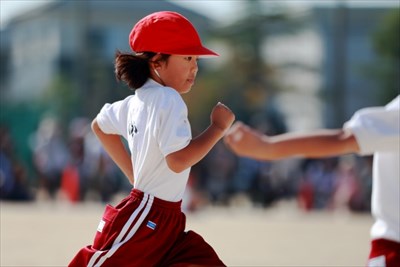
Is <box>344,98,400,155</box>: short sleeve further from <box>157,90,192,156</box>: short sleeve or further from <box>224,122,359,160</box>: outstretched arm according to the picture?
<box>157,90,192,156</box>: short sleeve

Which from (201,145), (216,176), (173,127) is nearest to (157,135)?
(173,127)

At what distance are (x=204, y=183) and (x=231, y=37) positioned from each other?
32996 mm

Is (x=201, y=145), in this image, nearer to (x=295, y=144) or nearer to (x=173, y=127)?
(x=173, y=127)

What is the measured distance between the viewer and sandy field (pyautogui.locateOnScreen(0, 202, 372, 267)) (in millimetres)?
9820

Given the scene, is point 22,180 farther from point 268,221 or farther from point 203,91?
point 203,91

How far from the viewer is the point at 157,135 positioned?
4.96m

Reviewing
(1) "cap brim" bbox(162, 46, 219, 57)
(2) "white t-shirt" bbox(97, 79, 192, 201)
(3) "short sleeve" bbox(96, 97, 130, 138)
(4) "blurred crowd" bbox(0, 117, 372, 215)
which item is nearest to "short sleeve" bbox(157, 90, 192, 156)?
(2) "white t-shirt" bbox(97, 79, 192, 201)

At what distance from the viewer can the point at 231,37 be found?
5488 centimetres

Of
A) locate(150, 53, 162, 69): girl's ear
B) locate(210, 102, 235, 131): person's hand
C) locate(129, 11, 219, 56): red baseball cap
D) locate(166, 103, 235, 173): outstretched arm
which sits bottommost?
locate(166, 103, 235, 173): outstretched arm

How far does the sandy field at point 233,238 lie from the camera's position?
32.2 feet

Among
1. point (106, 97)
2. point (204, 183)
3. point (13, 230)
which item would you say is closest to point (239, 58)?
point (106, 97)

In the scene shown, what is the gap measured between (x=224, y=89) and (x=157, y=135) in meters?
50.0

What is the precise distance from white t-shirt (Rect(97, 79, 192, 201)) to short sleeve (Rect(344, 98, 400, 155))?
770mm

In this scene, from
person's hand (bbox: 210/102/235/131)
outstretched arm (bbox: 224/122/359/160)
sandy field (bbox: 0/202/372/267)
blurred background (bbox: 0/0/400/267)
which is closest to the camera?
outstretched arm (bbox: 224/122/359/160)
